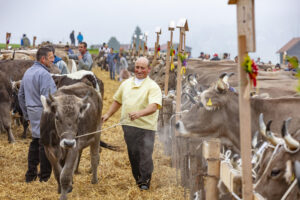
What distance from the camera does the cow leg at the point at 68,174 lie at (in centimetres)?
644

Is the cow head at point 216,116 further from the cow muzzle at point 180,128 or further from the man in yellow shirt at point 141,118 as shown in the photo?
the man in yellow shirt at point 141,118

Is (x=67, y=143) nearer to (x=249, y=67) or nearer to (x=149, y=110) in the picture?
(x=149, y=110)

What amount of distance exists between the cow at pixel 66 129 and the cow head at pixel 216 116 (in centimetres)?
161

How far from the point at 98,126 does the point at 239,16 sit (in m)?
5.28

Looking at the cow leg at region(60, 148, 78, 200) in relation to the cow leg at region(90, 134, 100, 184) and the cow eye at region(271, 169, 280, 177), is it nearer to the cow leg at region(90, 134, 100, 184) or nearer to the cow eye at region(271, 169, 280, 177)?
the cow leg at region(90, 134, 100, 184)

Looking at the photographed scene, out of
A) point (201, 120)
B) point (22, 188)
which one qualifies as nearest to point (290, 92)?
point (201, 120)

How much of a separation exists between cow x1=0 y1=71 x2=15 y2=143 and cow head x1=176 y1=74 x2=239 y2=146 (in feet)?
Result: 20.3

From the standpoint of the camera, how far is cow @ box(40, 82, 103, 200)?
6.46 meters

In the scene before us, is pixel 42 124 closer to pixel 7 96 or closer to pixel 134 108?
pixel 134 108

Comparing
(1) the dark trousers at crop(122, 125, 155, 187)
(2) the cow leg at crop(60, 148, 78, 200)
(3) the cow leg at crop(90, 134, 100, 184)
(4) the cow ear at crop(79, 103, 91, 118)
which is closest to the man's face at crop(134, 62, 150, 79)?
(1) the dark trousers at crop(122, 125, 155, 187)

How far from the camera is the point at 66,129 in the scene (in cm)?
643

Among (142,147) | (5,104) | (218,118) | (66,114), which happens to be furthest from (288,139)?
(5,104)

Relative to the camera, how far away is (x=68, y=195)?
6852mm

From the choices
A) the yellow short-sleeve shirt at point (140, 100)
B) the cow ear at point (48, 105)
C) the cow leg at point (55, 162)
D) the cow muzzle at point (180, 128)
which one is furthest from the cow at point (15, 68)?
the cow muzzle at point (180, 128)
